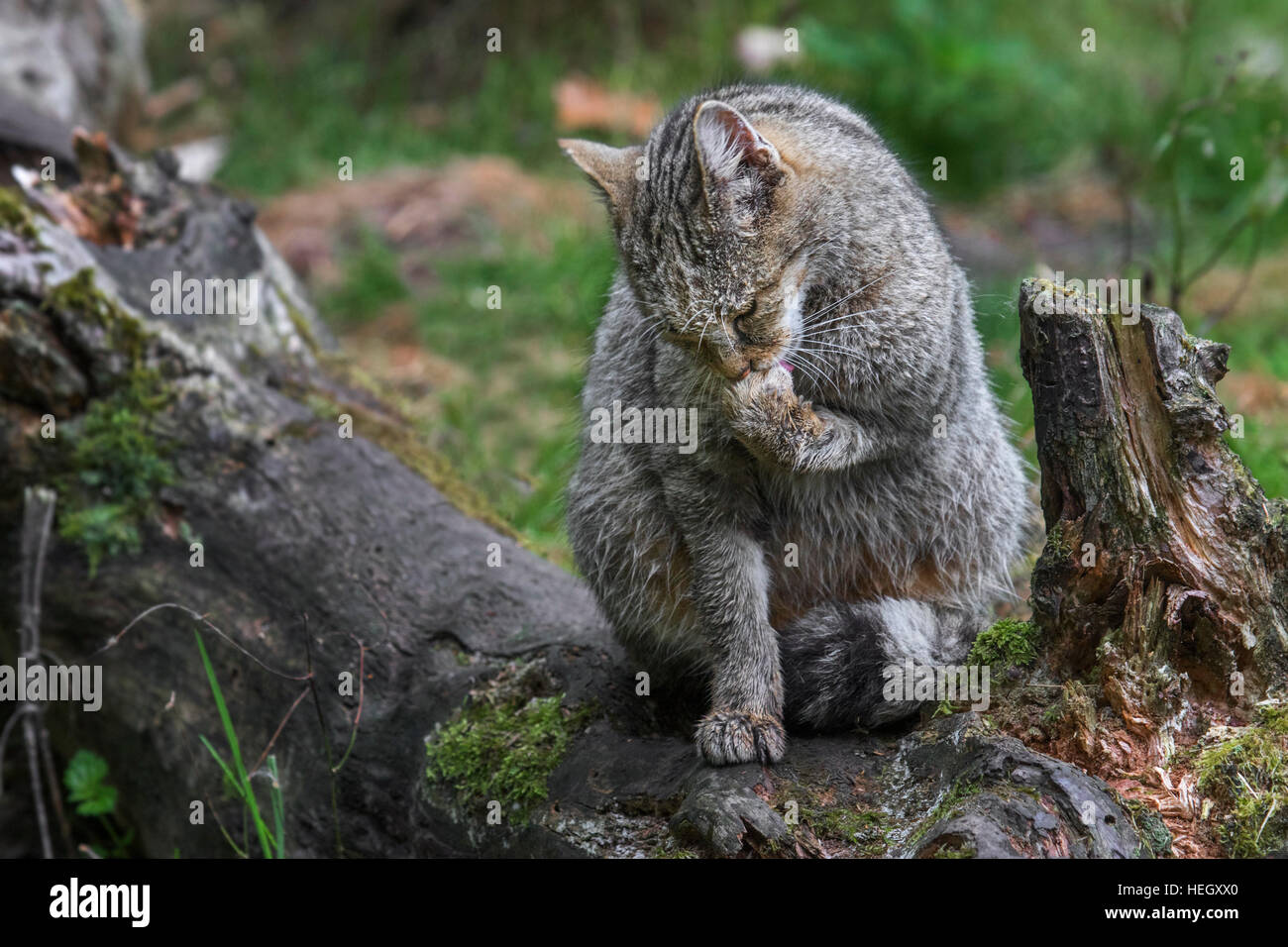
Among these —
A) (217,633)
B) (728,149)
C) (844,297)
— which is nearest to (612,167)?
(728,149)

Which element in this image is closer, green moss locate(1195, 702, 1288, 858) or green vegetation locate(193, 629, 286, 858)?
green moss locate(1195, 702, 1288, 858)

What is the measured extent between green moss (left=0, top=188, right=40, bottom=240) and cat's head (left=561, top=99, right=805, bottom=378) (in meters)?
2.23

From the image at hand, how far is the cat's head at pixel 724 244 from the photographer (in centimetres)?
303

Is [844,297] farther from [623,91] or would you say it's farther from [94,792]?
[623,91]

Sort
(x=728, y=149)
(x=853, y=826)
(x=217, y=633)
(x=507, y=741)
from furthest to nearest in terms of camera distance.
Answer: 1. (x=217, y=633)
2. (x=507, y=741)
3. (x=728, y=149)
4. (x=853, y=826)

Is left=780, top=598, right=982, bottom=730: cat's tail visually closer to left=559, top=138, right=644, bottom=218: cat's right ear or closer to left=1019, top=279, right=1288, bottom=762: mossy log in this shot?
left=1019, top=279, right=1288, bottom=762: mossy log

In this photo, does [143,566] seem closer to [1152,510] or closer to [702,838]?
[702,838]

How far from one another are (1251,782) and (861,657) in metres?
0.94

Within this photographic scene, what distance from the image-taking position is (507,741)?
3.32 metres

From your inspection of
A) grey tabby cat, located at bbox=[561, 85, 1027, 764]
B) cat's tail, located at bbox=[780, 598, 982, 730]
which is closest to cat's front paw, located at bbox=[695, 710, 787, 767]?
grey tabby cat, located at bbox=[561, 85, 1027, 764]

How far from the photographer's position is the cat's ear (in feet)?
9.76

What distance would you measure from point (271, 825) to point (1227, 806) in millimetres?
2595
